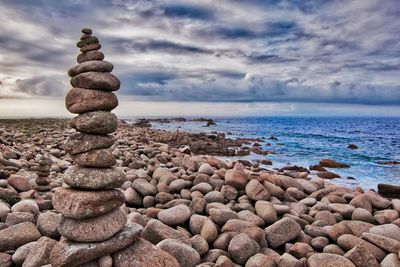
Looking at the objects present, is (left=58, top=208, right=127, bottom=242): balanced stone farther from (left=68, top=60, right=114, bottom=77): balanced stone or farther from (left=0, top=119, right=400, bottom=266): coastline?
(left=68, top=60, right=114, bottom=77): balanced stone

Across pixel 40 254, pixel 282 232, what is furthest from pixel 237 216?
pixel 40 254

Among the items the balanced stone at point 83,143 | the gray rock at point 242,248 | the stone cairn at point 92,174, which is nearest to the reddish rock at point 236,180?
the gray rock at point 242,248

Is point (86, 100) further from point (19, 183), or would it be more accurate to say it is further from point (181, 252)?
point (19, 183)

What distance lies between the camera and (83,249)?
597 cm

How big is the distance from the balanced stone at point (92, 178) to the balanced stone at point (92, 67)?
5.90 ft

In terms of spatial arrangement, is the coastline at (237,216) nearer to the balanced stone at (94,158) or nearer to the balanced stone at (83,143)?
the balanced stone at (94,158)

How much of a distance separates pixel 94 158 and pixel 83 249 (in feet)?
5.19

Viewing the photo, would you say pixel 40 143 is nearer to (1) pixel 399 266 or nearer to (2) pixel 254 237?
(2) pixel 254 237

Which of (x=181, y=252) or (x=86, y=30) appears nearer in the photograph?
(x=86, y=30)

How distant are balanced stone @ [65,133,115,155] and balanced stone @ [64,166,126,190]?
37 centimetres

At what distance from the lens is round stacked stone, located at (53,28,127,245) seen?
6.18 m

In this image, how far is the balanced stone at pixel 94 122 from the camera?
20.9ft

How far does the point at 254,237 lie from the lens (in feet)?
27.3

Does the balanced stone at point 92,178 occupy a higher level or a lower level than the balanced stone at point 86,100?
lower
